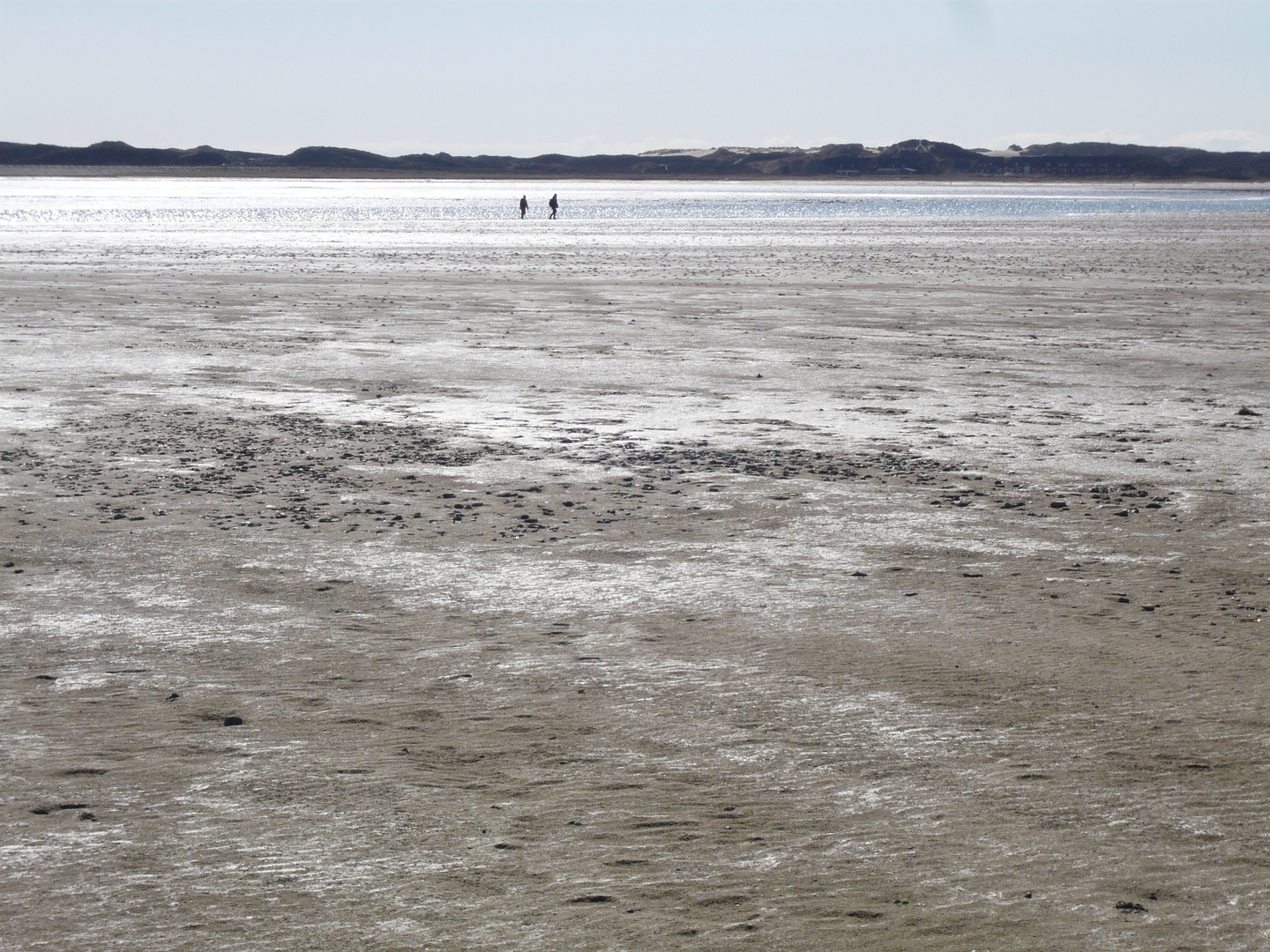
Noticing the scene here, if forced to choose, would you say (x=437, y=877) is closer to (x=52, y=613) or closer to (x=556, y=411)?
(x=52, y=613)

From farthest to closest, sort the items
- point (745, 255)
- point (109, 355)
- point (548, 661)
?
point (745, 255) → point (109, 355) → point (548, 661)

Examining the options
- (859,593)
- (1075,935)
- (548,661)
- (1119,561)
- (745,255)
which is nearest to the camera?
(1075,935)

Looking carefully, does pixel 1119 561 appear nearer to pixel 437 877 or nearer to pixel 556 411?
pixel 437 877

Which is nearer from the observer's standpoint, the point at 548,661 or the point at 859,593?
the point at 548,661

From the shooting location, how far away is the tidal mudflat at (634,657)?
164 inches

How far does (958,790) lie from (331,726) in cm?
240

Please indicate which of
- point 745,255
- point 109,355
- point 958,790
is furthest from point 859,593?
point 745,255

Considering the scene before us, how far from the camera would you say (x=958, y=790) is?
4.84 m

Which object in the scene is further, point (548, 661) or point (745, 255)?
point (745, 255)

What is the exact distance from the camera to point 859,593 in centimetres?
724

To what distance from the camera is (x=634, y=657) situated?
6250 millimetres

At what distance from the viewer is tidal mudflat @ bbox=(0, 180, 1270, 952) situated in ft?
13.7

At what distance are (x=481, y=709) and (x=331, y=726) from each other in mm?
600

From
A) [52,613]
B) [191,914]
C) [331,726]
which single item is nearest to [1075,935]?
[191,914]
